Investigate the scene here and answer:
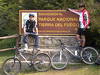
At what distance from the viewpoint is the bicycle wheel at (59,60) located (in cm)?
979

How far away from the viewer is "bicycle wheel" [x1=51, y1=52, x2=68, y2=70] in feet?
32.1

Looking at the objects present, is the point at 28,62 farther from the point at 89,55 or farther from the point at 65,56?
the point at 89,55

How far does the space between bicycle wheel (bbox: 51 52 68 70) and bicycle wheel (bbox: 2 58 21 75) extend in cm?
125

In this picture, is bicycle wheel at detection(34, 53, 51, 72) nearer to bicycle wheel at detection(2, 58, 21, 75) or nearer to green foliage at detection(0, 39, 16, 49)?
bicycle wheel at detection(2, 58, 21, 75)

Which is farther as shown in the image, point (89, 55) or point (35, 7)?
point (35, 7)

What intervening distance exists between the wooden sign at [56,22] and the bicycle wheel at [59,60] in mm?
898

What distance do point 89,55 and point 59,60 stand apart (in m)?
1.09

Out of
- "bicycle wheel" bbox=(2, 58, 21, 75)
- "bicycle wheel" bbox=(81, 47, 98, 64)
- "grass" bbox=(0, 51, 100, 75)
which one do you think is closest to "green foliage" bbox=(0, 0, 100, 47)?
"bicycle wheel" bbox=(81, 47, 98, 64)

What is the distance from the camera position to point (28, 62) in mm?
9594

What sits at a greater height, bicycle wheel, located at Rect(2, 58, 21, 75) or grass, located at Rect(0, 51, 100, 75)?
bicycle wheel, located at Rect(2, 58, 21, 75)

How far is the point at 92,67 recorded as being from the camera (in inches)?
392

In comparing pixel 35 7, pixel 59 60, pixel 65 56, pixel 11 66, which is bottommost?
pixel 11 66

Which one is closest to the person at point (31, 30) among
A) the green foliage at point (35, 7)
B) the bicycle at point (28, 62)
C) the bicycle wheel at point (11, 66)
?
the bicycle at point (28, 62)

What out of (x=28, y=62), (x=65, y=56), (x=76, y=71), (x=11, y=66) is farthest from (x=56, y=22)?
(x=11, y=66)
